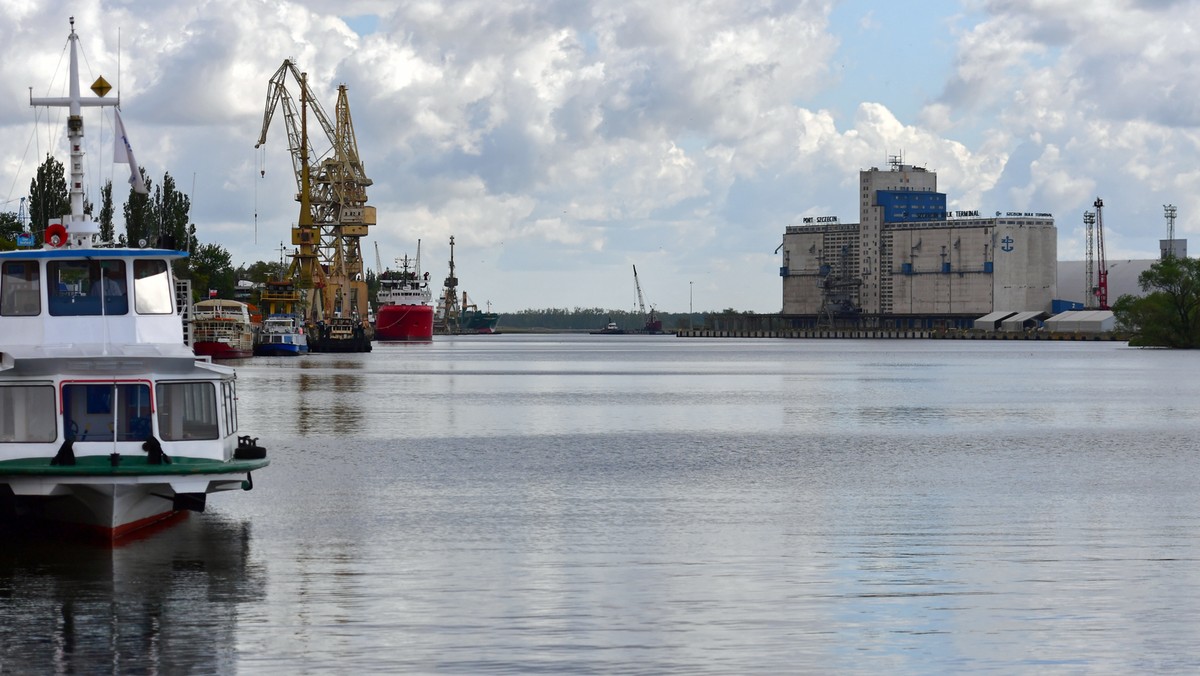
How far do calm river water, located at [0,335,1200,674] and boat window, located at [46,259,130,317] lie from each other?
4.83 m

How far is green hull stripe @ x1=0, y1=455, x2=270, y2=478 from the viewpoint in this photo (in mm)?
30500

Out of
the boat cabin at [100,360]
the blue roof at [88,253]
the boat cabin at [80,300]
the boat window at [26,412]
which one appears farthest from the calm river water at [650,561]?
the blue roof at [88,253]

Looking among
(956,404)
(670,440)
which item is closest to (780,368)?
(956,404)

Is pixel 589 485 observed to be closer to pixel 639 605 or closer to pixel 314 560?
pixel 314 560

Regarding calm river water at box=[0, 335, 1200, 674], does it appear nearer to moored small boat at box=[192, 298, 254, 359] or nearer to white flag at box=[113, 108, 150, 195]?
white flag at box=[113, 108, 150, 195]

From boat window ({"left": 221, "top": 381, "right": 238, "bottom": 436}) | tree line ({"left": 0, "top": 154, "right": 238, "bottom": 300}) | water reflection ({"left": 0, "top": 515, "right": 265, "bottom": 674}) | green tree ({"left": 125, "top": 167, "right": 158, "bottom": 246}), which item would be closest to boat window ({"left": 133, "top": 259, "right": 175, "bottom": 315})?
boat window ({"left": 221, "top": 381, "right": 238, "bottom": 436})

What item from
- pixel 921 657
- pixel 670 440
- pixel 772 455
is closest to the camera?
pixel 921 657

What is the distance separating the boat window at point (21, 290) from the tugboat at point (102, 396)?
0.07 feet

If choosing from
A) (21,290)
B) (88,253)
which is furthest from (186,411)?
(21,290)

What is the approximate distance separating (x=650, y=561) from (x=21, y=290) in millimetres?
13867

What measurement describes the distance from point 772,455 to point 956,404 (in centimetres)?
3769

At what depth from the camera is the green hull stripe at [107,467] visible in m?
30.5

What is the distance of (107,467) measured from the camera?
30641mm

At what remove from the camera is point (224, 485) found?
32.7 m
